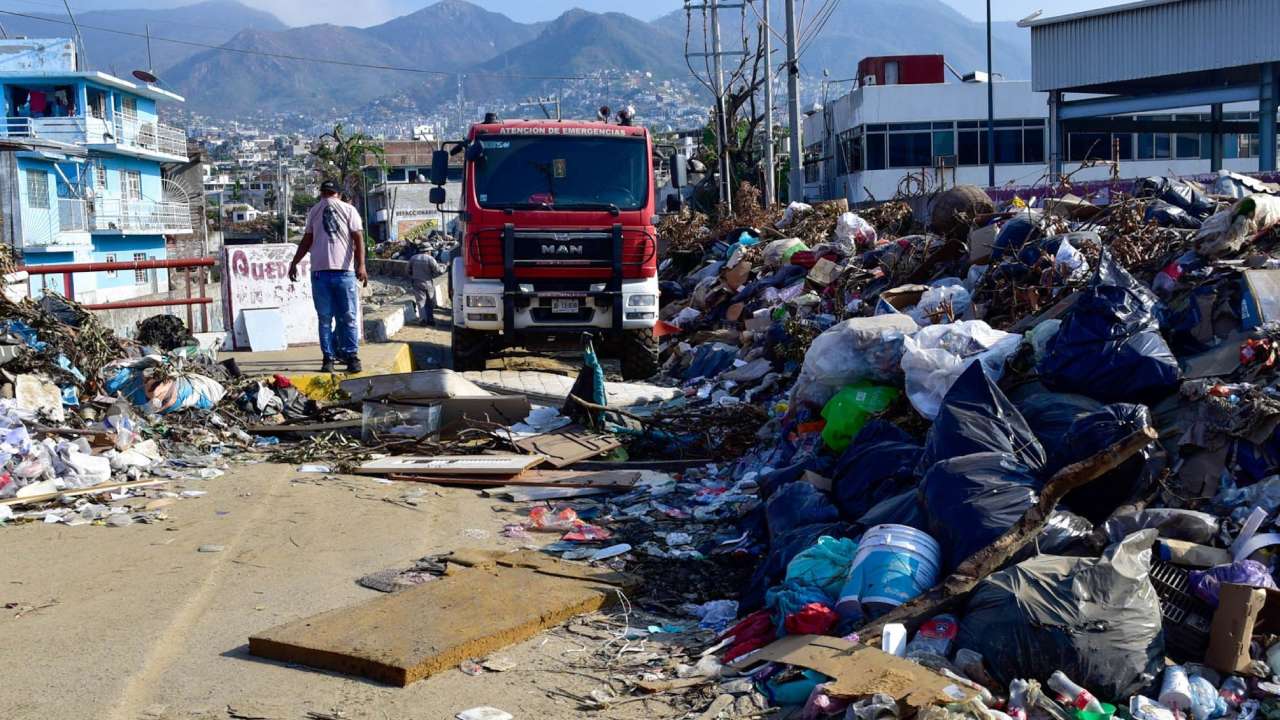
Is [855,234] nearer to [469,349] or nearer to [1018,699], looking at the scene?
[469,349]

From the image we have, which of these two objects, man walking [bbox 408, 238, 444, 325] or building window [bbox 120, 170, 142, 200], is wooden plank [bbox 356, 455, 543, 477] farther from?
building window [bbox 120, 170, 142, 200]

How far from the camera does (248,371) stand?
10.9 meters

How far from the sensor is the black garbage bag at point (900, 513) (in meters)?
4.86

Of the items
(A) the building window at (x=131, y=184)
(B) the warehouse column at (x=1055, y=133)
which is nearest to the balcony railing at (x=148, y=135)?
(A) the building window at (x=131, y=184)

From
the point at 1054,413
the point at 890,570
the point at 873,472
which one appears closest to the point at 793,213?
the point at 873,472

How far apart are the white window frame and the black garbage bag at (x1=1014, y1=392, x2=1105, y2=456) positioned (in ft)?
132

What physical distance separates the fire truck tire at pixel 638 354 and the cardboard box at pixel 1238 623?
26.6ft

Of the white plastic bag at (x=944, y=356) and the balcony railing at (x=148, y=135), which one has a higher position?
the balcony railing at (x=148, y=135)

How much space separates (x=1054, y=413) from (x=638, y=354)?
6628 mm

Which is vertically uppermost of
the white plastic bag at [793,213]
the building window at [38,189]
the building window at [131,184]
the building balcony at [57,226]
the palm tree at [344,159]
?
the palm tree at [344,159]

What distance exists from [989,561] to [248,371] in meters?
8.33

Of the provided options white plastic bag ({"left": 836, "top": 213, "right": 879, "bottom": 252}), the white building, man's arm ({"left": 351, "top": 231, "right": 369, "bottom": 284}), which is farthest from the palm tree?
man's arm ({"left": 351, "top": 231, "right": 369, "bottom": 284})

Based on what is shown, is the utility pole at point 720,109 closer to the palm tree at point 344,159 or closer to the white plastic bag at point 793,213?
the white plastic bag at point 793,213

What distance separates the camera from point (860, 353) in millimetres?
7250
